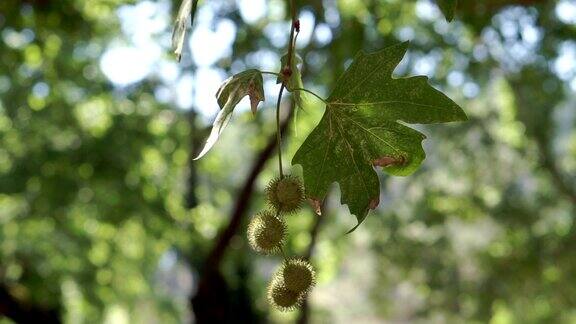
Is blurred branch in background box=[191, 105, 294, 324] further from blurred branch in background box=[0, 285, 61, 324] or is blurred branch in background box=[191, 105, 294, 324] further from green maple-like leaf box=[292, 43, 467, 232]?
green maple-like leaf box=[292, 43, 467, 232]

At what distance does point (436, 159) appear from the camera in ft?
34.7

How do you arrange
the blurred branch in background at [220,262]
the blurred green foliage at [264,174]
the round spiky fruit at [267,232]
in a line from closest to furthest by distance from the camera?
the round spiky fruit at [267,232] → the blurred green foliage at [264,174] → the blurred branch in background at [220,262]

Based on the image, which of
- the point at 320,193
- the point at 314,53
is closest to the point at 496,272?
the point at 314,53

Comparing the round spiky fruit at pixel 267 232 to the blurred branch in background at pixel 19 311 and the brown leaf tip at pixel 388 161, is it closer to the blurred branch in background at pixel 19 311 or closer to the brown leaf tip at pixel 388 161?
the brown leaf tip at pixel 388 161

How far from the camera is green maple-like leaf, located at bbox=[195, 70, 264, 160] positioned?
1.77 metres

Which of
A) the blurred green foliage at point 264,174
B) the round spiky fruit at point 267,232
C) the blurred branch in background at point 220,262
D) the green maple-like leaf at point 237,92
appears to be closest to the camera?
the green maple-like leaf at point 237,92

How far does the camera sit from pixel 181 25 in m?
1.93

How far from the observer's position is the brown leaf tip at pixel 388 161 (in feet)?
6.16

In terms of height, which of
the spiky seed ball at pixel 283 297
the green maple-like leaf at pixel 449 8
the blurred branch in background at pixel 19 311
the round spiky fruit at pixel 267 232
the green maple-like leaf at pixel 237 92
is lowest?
the blurred branch in background at pixel 19 311

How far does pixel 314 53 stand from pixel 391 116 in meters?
5.53

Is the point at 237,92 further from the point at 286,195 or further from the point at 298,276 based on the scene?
the point at 298,276

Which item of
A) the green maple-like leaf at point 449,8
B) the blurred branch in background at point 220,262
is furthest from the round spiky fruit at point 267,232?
the blurred branch in background at point 220,262

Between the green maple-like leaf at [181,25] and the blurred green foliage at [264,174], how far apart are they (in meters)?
3.04

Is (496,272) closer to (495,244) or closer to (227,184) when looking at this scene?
(495,244)
